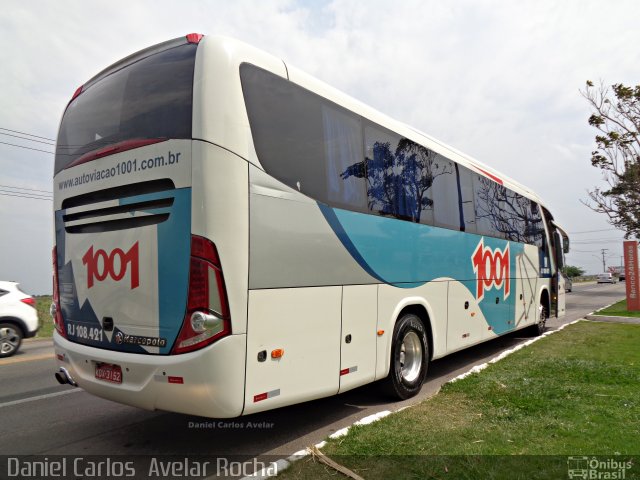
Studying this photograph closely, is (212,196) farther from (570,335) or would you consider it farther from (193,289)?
(570,335)

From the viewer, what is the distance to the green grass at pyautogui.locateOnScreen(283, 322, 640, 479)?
11.6 ft

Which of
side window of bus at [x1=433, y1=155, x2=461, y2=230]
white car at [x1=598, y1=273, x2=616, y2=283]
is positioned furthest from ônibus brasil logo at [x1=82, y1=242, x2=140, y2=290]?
white car at [x1=598, y1=273, x2=616, y2=283]

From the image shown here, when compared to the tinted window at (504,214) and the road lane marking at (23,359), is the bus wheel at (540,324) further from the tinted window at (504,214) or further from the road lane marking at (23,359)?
the road lane marking at (23,359)

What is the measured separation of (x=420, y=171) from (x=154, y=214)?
12.8 ft

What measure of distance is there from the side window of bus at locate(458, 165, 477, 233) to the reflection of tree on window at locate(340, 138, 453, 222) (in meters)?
0.87

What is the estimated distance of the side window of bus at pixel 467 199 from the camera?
7.45 meters

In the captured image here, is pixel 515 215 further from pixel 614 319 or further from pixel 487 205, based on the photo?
pixel 614 319

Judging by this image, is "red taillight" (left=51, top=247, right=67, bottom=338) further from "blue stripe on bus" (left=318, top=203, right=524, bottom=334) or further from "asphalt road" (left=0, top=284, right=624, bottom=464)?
"blue stripe on bus" (left=318, top=203, right=524, bottom=334)

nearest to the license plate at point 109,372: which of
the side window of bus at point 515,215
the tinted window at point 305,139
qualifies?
the tinted window at point 305,139

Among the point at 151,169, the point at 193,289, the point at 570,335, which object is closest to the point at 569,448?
the point at 193,289

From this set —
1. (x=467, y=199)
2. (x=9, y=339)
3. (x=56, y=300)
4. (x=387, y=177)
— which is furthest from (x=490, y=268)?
(x=9, y=339)

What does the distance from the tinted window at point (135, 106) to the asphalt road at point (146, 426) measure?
2.76 metres

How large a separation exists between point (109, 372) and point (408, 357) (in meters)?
3.69

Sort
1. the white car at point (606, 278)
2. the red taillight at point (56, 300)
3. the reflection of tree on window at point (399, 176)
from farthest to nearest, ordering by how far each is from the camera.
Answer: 1. the white car at point (606, 278)
2. the reflection of tree on window at point (399, 176)
3. the red taillight at point (56, 300)
